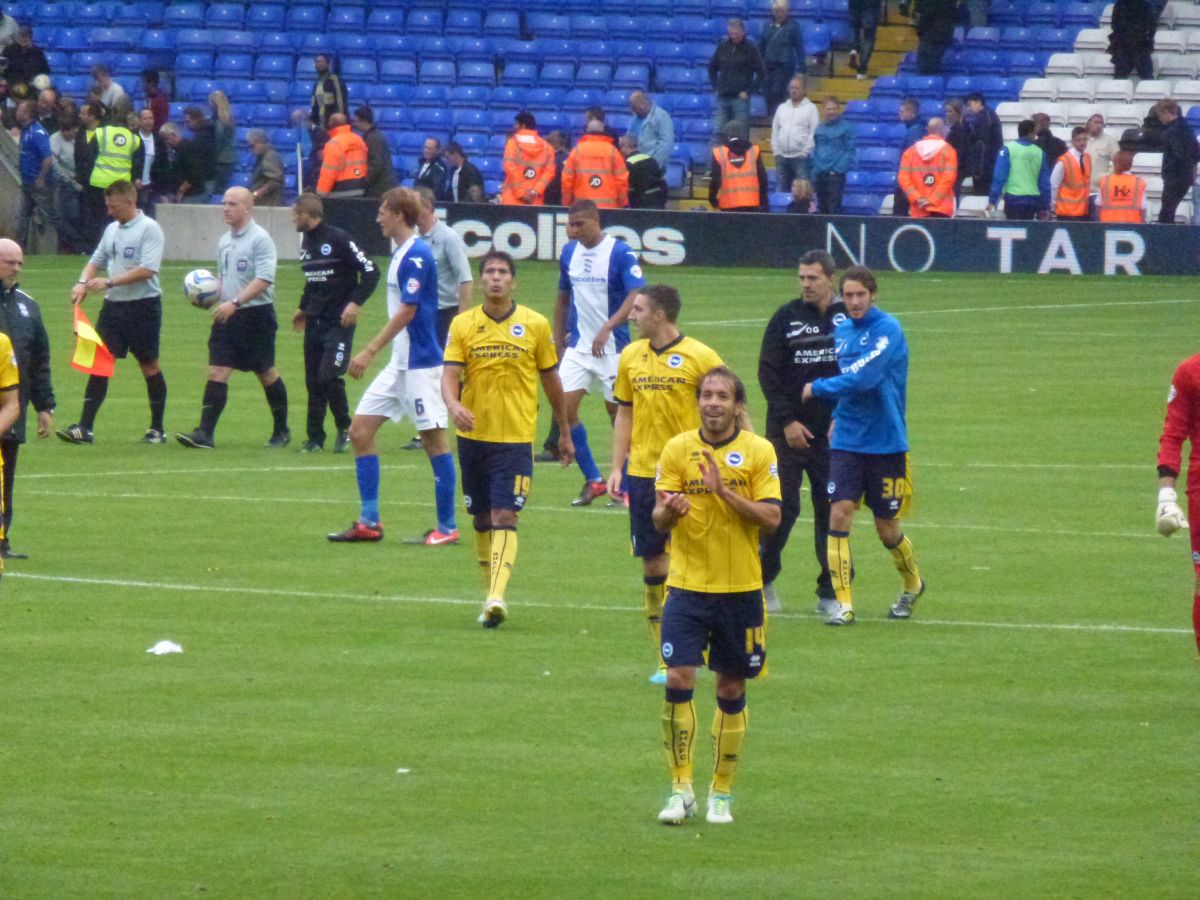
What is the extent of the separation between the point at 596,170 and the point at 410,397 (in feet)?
63.7

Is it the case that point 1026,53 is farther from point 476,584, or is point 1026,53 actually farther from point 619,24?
point 476,584

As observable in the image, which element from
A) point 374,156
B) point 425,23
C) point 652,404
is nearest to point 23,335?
point 652,404

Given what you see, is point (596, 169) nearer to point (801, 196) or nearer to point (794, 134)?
point (801, 196)

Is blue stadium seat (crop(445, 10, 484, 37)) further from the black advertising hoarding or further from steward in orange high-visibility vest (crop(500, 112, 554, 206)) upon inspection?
the black advertising hoarding

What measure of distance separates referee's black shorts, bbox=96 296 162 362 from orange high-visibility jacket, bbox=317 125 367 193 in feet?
48.2

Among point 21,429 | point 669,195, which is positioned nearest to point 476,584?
point 21,429

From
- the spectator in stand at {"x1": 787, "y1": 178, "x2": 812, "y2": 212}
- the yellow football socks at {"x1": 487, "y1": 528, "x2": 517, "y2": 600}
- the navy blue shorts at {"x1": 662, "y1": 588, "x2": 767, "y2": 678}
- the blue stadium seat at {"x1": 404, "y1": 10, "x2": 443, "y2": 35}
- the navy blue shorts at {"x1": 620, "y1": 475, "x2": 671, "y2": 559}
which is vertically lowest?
the spectator in stand at {"x1": 787, "y1": 178, "x2": 812, "y2": 212}

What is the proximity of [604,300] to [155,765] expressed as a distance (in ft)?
25.6

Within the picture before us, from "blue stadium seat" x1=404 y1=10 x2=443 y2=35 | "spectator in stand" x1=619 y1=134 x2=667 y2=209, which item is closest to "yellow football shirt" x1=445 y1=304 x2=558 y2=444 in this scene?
"spectator in stand" x1=619 y1=134 x2=667 y2=209

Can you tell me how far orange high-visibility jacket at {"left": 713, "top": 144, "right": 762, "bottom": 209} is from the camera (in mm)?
32219

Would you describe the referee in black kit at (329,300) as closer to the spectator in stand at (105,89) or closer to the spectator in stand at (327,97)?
the spectator in stand at (327,97)

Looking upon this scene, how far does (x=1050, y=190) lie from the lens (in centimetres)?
3272

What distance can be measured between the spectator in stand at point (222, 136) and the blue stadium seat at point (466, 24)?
657 centimetres

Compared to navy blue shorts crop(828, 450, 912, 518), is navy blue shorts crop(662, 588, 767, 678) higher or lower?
higher
